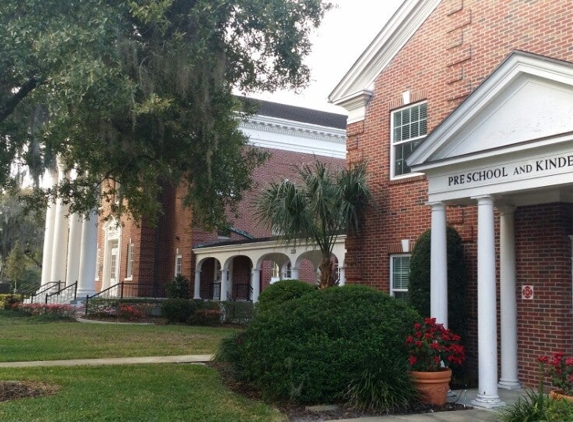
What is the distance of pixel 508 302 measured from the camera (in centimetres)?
1101

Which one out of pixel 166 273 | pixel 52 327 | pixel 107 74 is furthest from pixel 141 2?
pixel 166 273

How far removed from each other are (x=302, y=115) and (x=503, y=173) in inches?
1086

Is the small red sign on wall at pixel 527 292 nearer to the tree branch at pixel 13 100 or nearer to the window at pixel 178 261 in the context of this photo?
the tree branch at pixel 13 100

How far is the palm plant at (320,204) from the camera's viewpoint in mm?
14227

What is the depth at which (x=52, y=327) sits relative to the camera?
21766 millimetres

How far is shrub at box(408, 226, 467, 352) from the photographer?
11.7 metres

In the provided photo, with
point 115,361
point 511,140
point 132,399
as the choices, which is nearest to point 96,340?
point 115,361

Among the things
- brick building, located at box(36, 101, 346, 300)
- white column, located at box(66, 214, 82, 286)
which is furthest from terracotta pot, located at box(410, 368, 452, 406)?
white column, located at box(66, 214, 82, 286)

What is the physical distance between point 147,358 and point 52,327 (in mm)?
9422

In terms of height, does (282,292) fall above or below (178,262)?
below

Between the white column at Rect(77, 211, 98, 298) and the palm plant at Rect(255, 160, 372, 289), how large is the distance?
1985 centimetres

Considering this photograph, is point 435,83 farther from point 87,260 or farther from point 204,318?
point 87,260

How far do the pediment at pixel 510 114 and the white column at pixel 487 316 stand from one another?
983 mm

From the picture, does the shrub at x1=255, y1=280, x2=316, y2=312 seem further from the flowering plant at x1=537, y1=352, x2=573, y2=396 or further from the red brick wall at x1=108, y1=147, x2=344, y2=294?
the red brick wall at x1=108, y1=147, x2=344, y2=294
